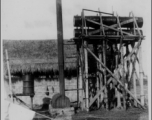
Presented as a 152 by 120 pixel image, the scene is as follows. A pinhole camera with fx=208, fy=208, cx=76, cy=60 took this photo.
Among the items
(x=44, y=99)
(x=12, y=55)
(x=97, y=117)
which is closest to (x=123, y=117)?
(x=97, y=117)

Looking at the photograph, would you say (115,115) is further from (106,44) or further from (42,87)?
(42,87)

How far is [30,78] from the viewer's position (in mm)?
15117

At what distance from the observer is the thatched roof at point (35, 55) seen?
16000 millimetres

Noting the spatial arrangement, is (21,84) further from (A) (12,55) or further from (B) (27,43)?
(B) (27,43)

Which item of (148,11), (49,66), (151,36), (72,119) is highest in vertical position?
(148,11)

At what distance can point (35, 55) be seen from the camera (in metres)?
17.0

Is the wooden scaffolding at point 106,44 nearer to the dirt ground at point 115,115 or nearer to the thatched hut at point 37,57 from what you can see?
the dirt ground at point 115,115

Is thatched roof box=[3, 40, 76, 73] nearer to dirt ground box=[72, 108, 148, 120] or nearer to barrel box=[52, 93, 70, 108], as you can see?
barrel box=[52, 93, 70, 108]

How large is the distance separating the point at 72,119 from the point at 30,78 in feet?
19.2

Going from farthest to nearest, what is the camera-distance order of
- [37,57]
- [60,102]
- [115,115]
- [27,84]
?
1. [37,57]
2. [27,84]
3. [60,102]
4. [115,115]

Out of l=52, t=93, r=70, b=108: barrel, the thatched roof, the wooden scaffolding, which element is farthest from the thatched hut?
l=52, t=93, r=70, b=108: barrel

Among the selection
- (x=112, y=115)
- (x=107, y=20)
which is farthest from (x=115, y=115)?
(x=107, y=20)

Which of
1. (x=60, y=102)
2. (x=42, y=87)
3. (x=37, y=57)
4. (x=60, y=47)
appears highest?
(x=60, y=47)

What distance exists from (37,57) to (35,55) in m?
0.31
